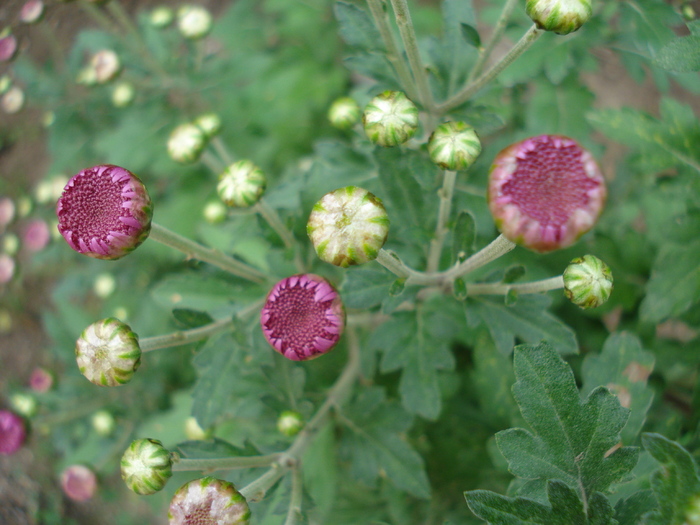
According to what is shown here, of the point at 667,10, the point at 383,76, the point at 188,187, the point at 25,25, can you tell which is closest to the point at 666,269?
the point at 667,10

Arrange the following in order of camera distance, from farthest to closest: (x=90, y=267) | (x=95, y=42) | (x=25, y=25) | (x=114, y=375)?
(x=90, y=267)
(x=95, y=42)
(x=25, y=25)
(x=114, y=375)

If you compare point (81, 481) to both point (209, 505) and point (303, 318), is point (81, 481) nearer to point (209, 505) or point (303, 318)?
point (209, 505)

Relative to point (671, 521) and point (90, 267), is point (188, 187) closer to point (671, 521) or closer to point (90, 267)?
point (90, 267)

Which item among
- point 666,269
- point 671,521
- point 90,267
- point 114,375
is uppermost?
point 114,375

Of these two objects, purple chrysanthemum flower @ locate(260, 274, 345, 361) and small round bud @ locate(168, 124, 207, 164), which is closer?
purple chrysanthemum flower @ locate(260, 274, 345, 361)

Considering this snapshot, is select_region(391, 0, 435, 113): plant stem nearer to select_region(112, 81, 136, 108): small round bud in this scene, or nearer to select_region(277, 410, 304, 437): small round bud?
select_region(277, 410, 304, 437): small round bud

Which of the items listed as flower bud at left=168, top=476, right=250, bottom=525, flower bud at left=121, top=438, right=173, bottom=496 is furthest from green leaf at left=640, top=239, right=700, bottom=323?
flower bud at left=121, top=438, right=173, bottom=496

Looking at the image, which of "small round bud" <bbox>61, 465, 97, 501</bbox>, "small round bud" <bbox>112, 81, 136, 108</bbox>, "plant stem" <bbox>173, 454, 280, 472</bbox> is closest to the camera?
"plant stem" <bbox>173, 454, 280, 472</bbox>

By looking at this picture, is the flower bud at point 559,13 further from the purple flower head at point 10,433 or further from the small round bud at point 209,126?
the purple flower head at point 10,433
